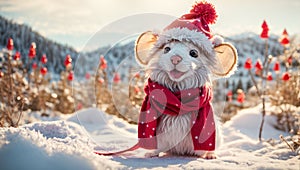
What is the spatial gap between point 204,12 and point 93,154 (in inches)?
65.4

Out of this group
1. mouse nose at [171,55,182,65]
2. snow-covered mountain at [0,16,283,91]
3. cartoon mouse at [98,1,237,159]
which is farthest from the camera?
snow-covered mountain at [0,16,283,91]

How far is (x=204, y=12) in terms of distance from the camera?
2854 millimetres

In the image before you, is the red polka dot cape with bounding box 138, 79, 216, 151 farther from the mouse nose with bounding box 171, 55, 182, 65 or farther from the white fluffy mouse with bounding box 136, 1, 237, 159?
the mouse nose with bounding box 171, 55, 182, 65

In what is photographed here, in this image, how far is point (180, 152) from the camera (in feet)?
8.69

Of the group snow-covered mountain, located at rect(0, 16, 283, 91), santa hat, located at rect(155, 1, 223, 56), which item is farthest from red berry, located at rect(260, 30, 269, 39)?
santa hat, located at rect(155, 1, 223, 56)

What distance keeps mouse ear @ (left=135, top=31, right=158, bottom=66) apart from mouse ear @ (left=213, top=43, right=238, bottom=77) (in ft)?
1.85

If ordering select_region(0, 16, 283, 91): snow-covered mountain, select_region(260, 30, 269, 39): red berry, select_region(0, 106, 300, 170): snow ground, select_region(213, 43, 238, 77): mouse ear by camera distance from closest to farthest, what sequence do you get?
select_region(0, 106, 300, 170): snow ground → select_region(213, 43, 238, 77): mouse ear → select_region(0, 16, 283, 91): snow-covered mountain → select_region(260, 30, 269, 39): red berry

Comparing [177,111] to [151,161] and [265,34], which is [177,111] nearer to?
[151,161]

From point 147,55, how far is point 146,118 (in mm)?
574

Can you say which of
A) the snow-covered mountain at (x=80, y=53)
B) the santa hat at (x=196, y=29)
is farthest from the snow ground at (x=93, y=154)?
the santa hat at (x=196, y=29)

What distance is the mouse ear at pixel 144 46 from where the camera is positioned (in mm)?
2791

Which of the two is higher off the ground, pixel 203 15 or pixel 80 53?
pixel 203 15

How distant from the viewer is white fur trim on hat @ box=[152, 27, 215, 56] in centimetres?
258

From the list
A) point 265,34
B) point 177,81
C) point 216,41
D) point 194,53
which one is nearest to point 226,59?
point 216,41
